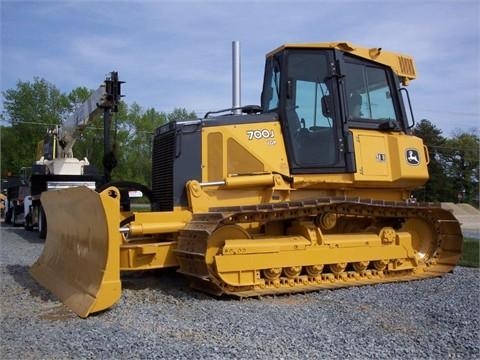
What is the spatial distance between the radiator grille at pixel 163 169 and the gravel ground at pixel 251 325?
1.15 metres

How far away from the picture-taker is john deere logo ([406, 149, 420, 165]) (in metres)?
8.07

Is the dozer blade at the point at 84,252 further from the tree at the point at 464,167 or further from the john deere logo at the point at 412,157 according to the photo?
the tree at the point at 464,167

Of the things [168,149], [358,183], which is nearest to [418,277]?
[358,183]

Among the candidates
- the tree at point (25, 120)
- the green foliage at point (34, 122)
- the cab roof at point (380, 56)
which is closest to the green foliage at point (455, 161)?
the green foliage at point (34, 122)

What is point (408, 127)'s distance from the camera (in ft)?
27.5

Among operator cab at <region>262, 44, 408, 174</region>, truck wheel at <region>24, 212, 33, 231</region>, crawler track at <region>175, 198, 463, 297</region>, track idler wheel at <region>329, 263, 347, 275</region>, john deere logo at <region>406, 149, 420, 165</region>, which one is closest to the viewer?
crawler track at <region>175, 198, 463, 297</region>

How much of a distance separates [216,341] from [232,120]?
3.65 meters

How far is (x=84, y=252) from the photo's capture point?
6742 mm

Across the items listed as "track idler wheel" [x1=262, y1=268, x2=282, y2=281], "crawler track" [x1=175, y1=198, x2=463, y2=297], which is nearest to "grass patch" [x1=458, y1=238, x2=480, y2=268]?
"crawler track" [x1=175, y1=198, x2=463, y2=297]

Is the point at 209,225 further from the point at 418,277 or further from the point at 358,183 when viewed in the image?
the point at 418,277

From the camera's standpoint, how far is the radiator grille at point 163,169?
7410mm

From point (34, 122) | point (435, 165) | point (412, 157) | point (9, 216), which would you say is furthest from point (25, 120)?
point (412, 157)

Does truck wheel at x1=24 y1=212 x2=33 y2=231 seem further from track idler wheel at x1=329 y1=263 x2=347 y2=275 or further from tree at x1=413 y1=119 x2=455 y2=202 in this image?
tree at x1=413 y1=119 x2=455 y2=202

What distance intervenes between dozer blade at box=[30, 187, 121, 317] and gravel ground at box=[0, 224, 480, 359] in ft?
0.63
